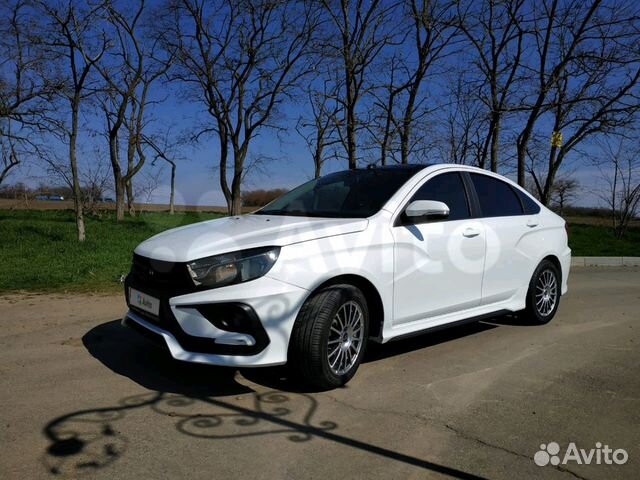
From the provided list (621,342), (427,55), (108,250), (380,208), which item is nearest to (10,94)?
(108,250)

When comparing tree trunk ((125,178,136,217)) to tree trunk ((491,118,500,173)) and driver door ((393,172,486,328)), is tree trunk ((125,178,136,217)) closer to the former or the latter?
tree trunk ((491,118,500,173))

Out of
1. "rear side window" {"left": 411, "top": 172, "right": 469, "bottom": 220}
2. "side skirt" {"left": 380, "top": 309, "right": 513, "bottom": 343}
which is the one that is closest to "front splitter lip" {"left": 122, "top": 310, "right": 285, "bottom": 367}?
"side skirt" {"left": 380, "top": 309, "right": 513, "bottom": 343}

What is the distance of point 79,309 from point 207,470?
4.09 meters

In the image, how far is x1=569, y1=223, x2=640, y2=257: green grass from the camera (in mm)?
14469

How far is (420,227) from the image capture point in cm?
405

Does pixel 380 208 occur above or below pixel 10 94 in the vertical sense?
below

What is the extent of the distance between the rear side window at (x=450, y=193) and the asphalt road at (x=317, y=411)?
1.27 metres

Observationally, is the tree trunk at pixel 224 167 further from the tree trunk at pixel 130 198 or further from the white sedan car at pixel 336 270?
the white sedan car at pixel 336 270

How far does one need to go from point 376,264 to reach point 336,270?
15.5 inches

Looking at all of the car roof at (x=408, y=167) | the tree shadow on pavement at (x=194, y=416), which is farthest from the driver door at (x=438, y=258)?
the tree shadow on pavement at (x=194, y=416)

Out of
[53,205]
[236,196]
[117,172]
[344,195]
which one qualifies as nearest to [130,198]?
[117,172]

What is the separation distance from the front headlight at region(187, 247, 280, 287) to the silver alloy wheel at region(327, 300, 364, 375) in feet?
2.04

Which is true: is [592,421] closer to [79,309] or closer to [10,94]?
[79,309]

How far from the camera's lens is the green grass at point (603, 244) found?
14469 mm
